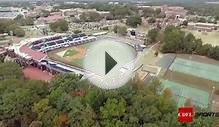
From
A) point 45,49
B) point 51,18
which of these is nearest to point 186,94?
point 45,49

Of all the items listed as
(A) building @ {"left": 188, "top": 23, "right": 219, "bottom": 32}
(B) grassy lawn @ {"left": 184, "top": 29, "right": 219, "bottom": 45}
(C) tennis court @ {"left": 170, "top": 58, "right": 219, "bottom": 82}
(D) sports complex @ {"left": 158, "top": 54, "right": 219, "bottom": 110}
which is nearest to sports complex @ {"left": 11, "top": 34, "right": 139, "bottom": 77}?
(D) sports complex @ {"left": 158, "top": 54, "right": 219, "bottom": 110}

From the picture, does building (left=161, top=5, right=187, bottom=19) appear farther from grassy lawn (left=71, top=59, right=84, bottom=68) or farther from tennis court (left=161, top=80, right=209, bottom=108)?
tennis court (left=161, top=80, right=209, bottom=108)

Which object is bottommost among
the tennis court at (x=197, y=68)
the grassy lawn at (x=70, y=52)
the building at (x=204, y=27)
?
the grassy lawn at (x=70, y=52)

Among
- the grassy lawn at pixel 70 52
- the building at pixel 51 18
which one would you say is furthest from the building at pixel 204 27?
the building at pixel 51 18

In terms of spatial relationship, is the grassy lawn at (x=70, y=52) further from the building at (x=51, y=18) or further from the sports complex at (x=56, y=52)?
the building at (x=51, y=18)

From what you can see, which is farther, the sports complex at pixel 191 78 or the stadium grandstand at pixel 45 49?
the stadium grandstand at pixel 45 49
